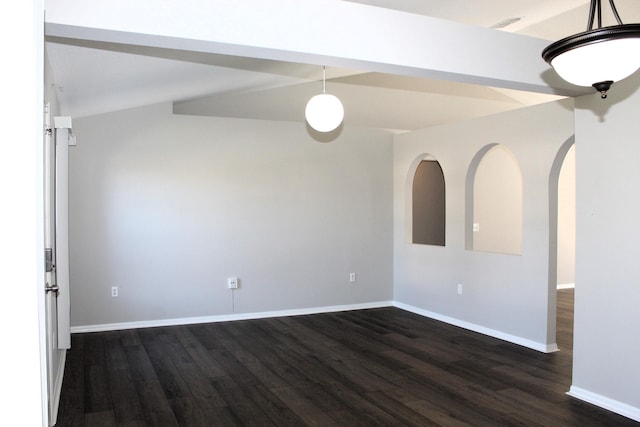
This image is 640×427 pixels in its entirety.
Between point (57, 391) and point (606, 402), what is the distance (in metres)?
3.95

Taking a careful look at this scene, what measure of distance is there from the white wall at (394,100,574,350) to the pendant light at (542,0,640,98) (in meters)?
2.86

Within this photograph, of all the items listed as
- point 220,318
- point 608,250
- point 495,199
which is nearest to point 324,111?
point 608,250

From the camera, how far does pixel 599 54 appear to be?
1.71 m

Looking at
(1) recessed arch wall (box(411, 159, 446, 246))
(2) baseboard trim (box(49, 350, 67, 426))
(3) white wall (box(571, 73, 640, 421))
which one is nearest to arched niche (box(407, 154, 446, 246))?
(1) recessed arch wall (box(411, 159, 446, 246))

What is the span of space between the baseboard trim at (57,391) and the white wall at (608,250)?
359 cm

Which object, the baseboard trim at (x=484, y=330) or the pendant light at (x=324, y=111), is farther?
the baseboard trim at (x=484, y=330)

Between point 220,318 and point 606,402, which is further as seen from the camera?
point 220,318

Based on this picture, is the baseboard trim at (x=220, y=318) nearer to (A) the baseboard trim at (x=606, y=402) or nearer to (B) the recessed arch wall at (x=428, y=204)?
(B) the recessed arch wall at (x=428, y=204)

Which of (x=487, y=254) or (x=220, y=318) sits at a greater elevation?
(x=487, y=254)

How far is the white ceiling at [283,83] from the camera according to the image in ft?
11.1

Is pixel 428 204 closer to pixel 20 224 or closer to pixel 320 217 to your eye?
pixel 320 217

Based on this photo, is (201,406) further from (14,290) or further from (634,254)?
(634,254)

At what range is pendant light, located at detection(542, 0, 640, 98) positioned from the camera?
166cm

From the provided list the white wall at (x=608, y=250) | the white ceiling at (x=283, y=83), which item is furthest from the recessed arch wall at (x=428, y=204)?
the white wall at (x=608, y=250)
